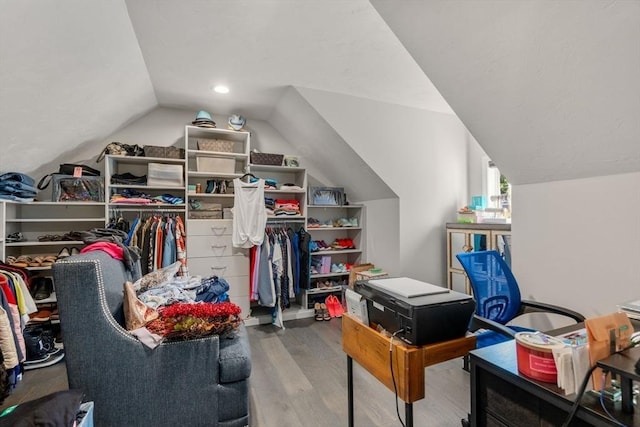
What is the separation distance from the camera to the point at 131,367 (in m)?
1.47

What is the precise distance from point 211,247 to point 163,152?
3.68 ft

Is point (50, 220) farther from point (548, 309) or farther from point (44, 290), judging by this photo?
point (548, 309)

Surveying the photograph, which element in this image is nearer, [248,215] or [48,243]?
[48,243]

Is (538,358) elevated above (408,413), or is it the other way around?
(538,358)

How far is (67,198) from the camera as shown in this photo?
110 inches

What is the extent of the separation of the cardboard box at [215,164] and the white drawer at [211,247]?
773mm

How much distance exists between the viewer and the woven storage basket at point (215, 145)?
128 inches

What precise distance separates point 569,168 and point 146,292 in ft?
9.00

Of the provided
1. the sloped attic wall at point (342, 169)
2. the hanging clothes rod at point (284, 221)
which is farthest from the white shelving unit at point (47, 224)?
the sloped attic wall at point (342, 169)

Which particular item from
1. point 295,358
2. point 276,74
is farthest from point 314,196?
point 295,358

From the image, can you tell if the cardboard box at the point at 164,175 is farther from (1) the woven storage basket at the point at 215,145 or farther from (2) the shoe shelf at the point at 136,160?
(1) the woven storage basket at the point at 215,145

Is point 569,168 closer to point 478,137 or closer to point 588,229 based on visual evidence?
point 588,229

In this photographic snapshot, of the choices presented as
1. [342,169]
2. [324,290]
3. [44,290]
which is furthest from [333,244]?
[44,290]

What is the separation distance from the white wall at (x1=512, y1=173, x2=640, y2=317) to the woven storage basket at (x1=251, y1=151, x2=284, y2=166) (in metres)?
2.41
